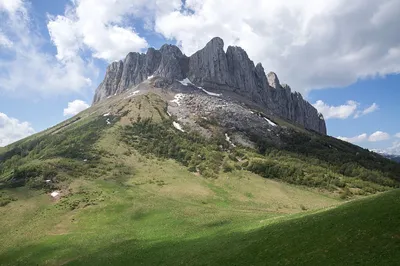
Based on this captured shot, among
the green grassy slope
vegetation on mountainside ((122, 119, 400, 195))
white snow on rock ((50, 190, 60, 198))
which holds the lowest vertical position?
the green grassy slope

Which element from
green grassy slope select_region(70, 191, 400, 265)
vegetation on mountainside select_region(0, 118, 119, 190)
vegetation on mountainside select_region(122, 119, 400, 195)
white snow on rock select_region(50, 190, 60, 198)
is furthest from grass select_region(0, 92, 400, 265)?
white snow on rock select_region(50, 190, 60, 198)

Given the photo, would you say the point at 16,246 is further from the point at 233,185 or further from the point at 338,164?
the point at 338,164

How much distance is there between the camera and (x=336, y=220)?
3541 cm

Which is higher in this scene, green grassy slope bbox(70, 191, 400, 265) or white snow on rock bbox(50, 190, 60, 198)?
white snow on rock bbox(50, 190, 60, 198)

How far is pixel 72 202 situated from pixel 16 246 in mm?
26248

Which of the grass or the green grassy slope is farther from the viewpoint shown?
the grass

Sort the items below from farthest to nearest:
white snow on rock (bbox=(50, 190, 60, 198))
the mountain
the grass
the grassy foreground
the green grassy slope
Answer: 1. white snow on rock (bbox=(50, 190, 60, 198))
2. the mountain
3. the grass
4. the grassy foreground
5. the green grassy slope

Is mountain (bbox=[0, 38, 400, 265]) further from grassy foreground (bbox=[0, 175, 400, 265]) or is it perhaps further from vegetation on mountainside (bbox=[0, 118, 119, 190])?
vegetation on mountainside (bbox=[0, 118, 119, 190])

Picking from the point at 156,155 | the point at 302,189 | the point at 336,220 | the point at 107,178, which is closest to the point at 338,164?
the point at 302,189

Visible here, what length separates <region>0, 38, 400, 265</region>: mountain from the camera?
1323 inches

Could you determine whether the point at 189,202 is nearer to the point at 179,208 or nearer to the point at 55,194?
the point at 179,208

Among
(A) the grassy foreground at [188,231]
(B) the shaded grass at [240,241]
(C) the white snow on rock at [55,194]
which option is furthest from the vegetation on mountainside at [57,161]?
(B) the shaded grass at [240,241]

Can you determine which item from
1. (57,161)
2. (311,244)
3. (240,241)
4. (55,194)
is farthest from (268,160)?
(311,244)

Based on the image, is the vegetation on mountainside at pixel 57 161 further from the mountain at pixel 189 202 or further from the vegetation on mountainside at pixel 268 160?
the vegetation on mountainside at pixel 268 160
